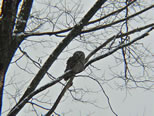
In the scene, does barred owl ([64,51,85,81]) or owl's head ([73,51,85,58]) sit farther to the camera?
owl's head ([73,51,85,58])

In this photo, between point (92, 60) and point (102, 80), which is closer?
point (92, 60)

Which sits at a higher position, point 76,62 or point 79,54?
point 79,54

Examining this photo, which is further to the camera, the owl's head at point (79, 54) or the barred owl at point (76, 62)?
the owl's head at point (79, 54)

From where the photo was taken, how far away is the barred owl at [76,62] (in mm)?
3066

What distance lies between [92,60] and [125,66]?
121 centimetres

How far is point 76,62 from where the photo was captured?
3.30 metres

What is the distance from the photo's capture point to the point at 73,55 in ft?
11.9

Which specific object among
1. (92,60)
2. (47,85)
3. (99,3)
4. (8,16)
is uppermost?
(99,3)

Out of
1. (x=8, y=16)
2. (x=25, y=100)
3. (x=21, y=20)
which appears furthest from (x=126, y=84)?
(x=8, y=16)

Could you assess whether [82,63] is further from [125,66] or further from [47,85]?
[125,66]

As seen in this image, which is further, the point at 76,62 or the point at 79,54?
the point at 79,54

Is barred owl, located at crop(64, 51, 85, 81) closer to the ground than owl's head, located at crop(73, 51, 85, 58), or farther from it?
closer to the ground

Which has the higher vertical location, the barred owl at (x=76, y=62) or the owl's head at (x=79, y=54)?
the owl's head at (x=79, y=54)

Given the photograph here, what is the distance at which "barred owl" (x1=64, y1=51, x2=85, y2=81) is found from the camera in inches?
121
